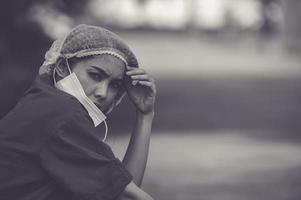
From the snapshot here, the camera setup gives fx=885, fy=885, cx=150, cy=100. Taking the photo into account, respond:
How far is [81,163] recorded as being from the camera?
3.31 meters

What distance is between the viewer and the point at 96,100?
365 cm

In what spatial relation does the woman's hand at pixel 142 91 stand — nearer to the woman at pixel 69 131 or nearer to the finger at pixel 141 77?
the finger at pixel 141 77

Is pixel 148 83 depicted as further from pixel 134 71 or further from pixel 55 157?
pixel 55 157

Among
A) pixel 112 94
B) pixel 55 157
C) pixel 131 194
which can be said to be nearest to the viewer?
pixel 55 157

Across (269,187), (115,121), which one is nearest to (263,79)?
(115,121)

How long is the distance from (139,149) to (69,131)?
671 millimetres

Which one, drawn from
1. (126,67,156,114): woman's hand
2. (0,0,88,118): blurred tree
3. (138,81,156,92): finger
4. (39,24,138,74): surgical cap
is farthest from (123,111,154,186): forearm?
(0,0,88,118): blurred tree

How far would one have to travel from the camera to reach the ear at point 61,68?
367 centimetres

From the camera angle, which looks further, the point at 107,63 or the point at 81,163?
the point at 107,63

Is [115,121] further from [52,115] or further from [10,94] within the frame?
[52,115]

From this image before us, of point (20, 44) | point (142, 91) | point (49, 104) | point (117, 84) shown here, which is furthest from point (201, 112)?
point (49, 104)

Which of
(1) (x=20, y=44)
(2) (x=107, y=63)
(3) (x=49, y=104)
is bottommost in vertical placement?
(1) (x=20, y=44)

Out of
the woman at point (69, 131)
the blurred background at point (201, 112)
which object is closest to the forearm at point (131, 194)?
the woman at point (69, 131)

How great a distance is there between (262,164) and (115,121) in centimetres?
371
